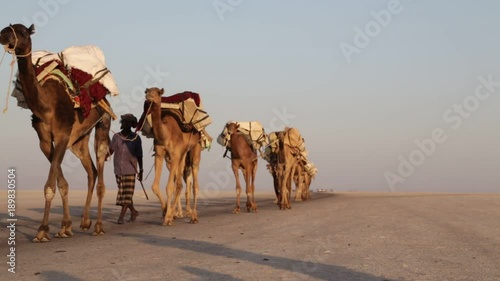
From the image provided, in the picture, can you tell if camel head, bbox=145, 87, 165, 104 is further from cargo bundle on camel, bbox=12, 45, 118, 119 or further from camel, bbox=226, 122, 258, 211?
camel, bbox=226, 122, 258, 211

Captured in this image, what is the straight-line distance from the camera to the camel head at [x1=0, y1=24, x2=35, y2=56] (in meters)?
10.2

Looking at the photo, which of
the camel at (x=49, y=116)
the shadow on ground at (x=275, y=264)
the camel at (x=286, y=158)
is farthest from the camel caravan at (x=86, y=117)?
the camel at (x=286, y=158)

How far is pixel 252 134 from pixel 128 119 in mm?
6585

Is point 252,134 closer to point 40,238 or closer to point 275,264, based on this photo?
point 40,238

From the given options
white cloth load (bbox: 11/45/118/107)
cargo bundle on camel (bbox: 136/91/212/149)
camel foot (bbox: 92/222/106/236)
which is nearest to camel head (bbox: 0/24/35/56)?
white cloth load (bbox: 11/45/118/107)

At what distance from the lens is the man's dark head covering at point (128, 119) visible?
1572 cm

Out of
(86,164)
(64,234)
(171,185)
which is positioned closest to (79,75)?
(86,164)

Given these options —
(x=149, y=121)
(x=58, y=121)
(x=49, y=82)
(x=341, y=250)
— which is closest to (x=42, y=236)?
(x=58, y=121)

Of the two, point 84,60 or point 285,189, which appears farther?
point 285,189

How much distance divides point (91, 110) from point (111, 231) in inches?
96.4

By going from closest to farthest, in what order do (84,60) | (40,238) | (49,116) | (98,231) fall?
(40,238) < (49,116) < (98,231) < (84,60)

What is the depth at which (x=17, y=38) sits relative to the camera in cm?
1029

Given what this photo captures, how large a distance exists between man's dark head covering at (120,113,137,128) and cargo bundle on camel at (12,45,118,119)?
2686 mm

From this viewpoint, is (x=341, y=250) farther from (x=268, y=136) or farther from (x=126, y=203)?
(x=268, y=136)
